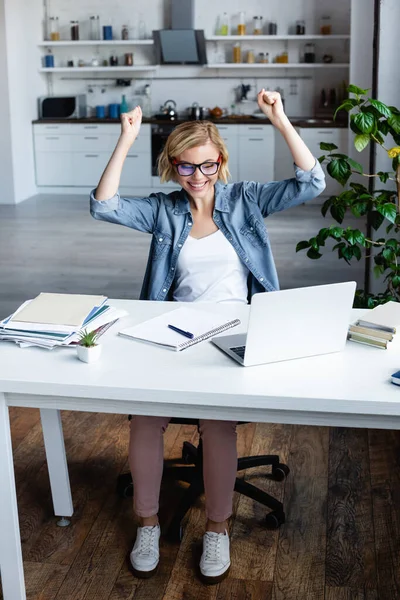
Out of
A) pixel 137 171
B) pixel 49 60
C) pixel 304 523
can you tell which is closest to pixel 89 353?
pixel 304 523

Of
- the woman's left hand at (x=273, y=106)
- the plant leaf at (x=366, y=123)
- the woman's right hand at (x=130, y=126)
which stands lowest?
the plant leaf at (x=366, y=123)

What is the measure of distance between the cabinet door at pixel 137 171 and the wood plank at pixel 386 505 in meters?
6.62

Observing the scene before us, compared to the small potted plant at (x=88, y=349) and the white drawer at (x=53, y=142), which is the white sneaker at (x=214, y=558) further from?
the white drawer at (x=53, y=142)

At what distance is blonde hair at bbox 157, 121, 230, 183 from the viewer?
2.52 metres

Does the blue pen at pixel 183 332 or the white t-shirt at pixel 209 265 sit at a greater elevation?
the white t-shirt at pixel 209 265

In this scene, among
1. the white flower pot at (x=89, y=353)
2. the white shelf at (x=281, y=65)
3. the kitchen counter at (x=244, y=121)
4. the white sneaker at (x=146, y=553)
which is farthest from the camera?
the white shelf at (x=281, y=65)

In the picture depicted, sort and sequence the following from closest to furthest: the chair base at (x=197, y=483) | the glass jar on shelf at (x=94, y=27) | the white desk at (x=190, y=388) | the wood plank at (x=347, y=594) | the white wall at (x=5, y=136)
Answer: the white desk at (x=190, y=388)
the wood plank at (x=347, y=594)
the chair base at (x=197, y=483)
the white wall at (x=5, y=136)
the glass jar on shelf at (x=94, y=27)

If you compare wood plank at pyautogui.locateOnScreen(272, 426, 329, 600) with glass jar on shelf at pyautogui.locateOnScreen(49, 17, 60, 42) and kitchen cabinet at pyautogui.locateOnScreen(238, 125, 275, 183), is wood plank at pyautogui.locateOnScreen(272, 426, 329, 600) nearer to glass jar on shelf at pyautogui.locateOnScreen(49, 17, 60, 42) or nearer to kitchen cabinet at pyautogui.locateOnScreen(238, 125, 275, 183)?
kitchen cabinet at pyautogui.locateOnScreen(238, 125, 275, 183)

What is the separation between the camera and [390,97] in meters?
3.95

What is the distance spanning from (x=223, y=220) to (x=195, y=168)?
0.22m

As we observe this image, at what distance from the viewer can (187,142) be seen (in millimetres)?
2516

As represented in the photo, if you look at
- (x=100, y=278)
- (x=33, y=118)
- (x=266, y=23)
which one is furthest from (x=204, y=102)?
(x=100, y=278)

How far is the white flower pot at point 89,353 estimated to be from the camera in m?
1.97

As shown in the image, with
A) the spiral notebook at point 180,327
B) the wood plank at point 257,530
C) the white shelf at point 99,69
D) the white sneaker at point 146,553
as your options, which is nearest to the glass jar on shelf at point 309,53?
the white shelf at point 99,69
